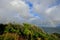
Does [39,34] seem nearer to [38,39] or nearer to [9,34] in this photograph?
[38,39]

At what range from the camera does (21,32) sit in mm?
26297

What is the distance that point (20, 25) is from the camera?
26.7 metres

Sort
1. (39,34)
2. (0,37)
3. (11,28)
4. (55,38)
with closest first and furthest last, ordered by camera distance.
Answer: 1. (0,37)
2. (11,28)
3. (39,34)
4. (55,38)

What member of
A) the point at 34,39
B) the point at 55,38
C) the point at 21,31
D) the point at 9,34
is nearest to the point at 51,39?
the point at 55,38

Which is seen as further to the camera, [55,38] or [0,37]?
[55,38]

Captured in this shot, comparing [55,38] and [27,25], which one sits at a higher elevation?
[27,25]

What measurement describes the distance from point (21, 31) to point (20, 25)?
97 cm

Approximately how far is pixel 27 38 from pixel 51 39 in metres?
4.42

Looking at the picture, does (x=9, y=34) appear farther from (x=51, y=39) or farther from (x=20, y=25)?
(x=51, y=39)

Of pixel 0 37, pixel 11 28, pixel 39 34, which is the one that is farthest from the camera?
pixel 39 34

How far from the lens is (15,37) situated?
80.9ft

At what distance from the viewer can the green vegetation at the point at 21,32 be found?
969 inches

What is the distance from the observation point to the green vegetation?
24.6m

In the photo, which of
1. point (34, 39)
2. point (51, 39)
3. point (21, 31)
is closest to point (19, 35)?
point (21, 31)
